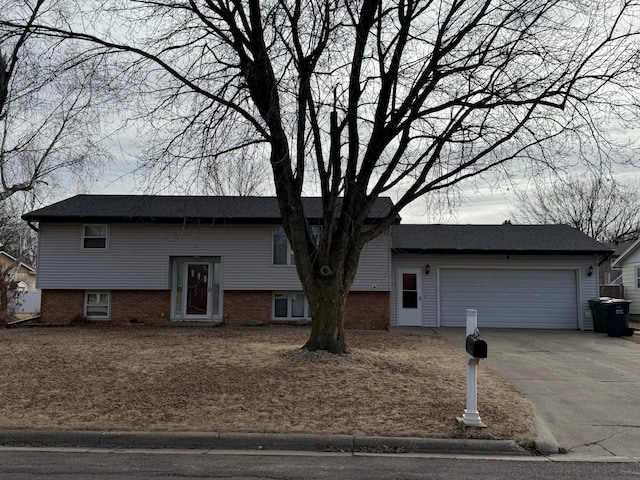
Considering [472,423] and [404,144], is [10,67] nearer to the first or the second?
[404,144]

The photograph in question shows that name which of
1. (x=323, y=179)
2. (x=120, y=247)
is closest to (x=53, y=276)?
(x=120, y=247)

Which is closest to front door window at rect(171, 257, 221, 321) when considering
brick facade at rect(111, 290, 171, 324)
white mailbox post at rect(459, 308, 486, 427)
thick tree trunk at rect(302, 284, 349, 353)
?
brick facade at rect(111, 290, 171, 324)

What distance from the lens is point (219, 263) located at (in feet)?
63.2

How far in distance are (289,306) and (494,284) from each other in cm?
739

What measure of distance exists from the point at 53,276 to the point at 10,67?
27.3 feet

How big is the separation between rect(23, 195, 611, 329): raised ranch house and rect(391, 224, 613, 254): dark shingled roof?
2.8 inches

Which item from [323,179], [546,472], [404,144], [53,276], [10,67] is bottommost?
[546,472]

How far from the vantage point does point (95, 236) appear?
18.9 meters

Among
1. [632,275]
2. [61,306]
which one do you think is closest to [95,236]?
[61,306]

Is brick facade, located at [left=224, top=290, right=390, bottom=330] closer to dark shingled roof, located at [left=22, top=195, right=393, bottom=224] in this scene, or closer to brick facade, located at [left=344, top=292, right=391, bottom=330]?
brick facade, located at [left=344, top=292, right=391, bottom=330]

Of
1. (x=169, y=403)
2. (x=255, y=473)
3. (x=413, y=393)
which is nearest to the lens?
(x=255, y=473)

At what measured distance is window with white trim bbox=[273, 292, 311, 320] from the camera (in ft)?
62.4

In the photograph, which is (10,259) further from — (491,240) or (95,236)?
(491,240)

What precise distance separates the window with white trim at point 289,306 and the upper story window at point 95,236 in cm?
627
